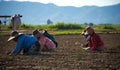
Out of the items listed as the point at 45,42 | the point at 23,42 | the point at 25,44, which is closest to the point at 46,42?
the point at 45,42

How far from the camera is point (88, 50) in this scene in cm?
1513

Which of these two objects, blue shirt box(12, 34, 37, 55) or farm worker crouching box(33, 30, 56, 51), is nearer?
blue shirt box(12, 34, 37, 55)

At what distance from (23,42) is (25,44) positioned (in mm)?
255

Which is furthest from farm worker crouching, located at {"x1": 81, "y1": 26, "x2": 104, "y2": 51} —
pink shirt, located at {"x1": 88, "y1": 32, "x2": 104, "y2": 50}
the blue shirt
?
the blue shirt

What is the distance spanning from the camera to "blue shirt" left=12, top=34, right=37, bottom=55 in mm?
12469

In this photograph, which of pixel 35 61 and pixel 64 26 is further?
pixel 64 26

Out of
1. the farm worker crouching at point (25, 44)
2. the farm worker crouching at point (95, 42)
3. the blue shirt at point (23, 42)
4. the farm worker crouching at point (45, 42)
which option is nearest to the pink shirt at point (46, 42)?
the farm worker crouching at point (45, 42)

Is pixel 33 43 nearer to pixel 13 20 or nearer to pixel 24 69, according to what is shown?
pixel 24 69

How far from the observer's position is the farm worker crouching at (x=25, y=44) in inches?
493

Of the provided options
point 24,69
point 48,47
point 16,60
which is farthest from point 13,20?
point 24,69

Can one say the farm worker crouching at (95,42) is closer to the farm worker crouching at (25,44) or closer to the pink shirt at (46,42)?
the pink shirt at (46,42)

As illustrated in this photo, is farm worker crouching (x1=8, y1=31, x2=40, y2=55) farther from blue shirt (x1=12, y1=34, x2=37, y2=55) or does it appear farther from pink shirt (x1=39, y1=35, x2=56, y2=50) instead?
pink shirt (x1=39, y1=35, x2=56, y2=50)

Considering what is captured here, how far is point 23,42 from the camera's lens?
12711mm

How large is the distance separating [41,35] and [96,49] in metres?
2.66
